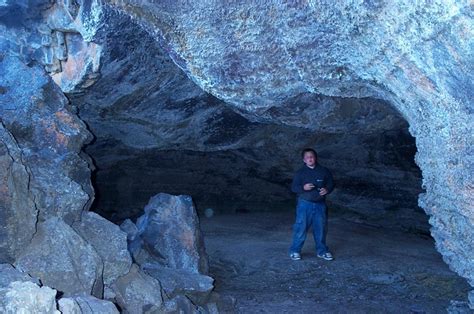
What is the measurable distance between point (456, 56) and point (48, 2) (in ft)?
11.9

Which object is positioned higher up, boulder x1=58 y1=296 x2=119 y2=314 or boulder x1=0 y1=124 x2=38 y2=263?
boulder x1=0 y1=124 x2=38 y2=263

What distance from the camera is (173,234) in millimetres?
5586

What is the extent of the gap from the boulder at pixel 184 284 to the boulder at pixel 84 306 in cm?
109

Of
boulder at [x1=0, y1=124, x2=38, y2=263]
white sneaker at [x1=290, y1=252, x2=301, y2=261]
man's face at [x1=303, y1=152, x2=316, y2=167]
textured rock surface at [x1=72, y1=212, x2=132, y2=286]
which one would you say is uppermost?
man's face at [x1=303, y1=152, x2=316, y2=167]

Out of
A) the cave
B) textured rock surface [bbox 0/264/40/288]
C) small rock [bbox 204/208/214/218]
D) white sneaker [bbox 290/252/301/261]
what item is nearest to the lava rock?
the cave

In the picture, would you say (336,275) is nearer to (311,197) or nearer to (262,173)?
(311,197)

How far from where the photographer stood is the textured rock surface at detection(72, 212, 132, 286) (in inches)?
167

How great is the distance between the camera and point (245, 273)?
6023 mm

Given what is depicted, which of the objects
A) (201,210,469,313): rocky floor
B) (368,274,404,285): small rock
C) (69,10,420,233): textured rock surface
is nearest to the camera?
(201,210,469,313): rocky floor

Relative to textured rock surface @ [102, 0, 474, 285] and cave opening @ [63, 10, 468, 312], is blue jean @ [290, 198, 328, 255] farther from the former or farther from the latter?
textured rock surface @ [102, 0, 474, 285]

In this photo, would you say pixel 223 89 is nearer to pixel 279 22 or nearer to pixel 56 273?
pixel 279 22

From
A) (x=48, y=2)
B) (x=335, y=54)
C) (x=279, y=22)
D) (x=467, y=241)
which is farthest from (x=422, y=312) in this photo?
(x=48, y=2)

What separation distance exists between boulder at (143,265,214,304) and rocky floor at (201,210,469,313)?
35cm

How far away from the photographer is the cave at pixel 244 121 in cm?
357
